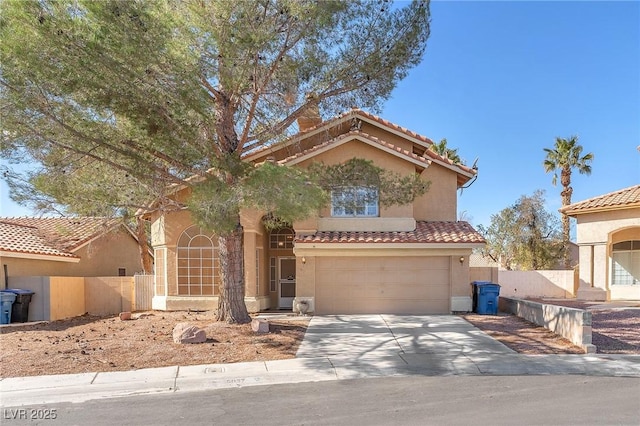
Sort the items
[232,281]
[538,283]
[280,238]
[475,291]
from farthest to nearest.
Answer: [538,283] → [280,238] → [475,291] → [232,281]

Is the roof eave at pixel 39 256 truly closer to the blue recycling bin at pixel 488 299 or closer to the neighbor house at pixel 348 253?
the neighbor house at pixel 348 253

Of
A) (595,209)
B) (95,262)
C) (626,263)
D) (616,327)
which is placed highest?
(595,209)

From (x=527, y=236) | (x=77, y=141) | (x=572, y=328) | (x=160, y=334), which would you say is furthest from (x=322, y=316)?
(x=527, y=236)

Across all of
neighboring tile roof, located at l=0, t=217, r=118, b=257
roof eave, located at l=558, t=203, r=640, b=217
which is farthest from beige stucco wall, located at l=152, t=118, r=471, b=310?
roof eave, located at l=558, t=203, r=640, b=217

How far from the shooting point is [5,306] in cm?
1437

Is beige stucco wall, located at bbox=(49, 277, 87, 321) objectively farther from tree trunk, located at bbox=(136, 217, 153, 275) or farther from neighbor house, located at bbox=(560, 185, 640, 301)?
neighbor house, located at bbox=(560, 185, 640, 301)

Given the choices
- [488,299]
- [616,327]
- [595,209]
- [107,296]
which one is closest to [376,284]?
[488,299]

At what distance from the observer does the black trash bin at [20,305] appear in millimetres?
14797

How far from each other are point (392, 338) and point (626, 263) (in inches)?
584

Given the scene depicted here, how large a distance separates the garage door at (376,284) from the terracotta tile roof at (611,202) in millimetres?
8939

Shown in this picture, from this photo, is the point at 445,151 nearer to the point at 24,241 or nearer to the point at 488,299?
the point at 488,299

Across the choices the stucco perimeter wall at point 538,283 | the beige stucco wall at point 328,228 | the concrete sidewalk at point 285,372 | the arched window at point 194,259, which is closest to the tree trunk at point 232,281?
the beige stucco wall at point 328,228

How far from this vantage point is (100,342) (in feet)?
37.3

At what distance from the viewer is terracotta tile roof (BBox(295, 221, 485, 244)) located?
1562cm
